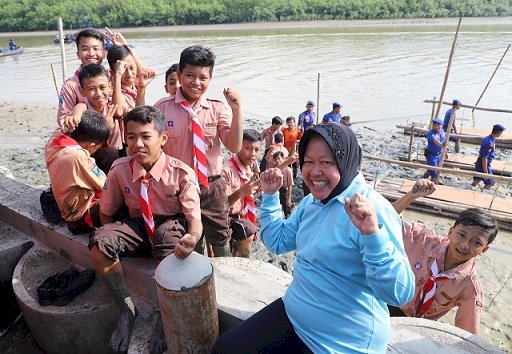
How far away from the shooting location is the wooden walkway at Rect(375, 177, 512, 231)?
306 inches

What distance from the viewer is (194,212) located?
2.90 metres

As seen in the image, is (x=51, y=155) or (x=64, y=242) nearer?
(x=51, y=155)

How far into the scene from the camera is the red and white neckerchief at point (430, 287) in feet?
10.6

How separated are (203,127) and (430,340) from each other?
239 centimetres

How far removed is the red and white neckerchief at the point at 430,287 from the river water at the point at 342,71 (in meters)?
11.8

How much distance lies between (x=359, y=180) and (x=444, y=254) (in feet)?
6.30

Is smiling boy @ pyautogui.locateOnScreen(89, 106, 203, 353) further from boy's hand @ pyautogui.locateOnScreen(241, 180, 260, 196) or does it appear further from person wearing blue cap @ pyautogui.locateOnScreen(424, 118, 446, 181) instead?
person wearing blue cap @ pyautogui.locateOnScreen(424, 118, 446, 181)

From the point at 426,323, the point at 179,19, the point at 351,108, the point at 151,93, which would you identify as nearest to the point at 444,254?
the point at 426,323

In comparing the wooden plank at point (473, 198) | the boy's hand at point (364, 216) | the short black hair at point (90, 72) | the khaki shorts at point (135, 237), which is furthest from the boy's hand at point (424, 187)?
the wooden plank at point (473, 198)

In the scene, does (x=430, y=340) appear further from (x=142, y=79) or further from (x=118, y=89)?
(x=142, y=79)

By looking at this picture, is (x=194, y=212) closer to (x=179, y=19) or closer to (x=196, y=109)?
(x=196, y=109)

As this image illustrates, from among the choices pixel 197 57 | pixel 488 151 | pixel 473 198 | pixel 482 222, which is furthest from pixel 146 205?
pixel 488 151

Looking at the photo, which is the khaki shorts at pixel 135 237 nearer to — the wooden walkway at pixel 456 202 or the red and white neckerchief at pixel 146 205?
the red and white neckerchief at pixel 146 205

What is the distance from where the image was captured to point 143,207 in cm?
283
